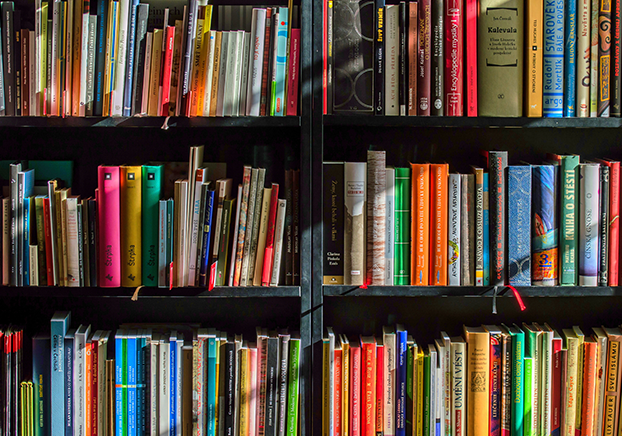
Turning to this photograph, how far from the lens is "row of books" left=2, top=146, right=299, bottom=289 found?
4.97ft

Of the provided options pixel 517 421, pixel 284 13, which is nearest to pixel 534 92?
pixel 284 13

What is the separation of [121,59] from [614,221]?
1339mm

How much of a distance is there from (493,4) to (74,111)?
43.3 inches

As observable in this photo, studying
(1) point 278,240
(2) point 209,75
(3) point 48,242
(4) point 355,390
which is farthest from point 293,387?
(2) point 209,75

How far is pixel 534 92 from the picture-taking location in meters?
1.50

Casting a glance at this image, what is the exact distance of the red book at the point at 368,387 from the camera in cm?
160

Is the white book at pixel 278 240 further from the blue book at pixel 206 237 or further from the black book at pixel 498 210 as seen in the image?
the black book at pixel 498 210

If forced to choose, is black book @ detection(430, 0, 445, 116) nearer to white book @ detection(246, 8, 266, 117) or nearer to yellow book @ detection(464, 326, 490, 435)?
white book @ detection(246, 8, 266, 117)

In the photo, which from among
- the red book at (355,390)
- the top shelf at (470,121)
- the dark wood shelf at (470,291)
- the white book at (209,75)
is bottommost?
the red book at (355,390)

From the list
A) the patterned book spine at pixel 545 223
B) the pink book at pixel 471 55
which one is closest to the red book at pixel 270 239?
the pink book at pixel 471 55

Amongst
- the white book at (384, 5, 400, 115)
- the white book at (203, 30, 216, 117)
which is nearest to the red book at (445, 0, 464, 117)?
the white book at (384, 5, 400, 115)

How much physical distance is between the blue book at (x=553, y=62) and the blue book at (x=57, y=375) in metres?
1.40

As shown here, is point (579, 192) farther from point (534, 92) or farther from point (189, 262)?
point (189, 262)

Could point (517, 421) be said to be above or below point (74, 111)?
below
